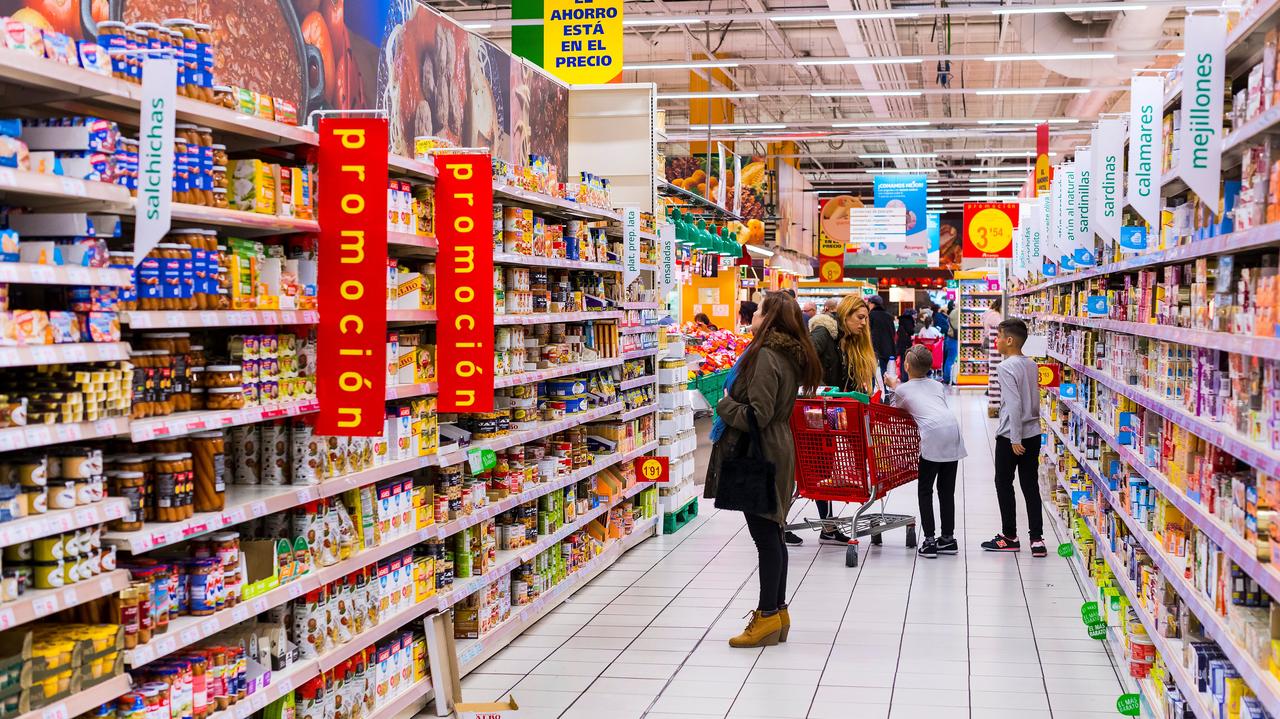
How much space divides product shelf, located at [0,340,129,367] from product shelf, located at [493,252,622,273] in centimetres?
270

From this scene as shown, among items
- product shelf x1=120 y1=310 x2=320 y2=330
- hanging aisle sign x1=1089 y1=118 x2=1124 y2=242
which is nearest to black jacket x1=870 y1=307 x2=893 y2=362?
hanging aisle sign x1=1089 y1=118 x2=1124 y2=242

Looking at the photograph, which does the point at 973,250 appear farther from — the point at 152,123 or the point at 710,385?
the point at 152,123

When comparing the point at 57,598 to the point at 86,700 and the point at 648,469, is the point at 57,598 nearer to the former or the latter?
the point at 86,700

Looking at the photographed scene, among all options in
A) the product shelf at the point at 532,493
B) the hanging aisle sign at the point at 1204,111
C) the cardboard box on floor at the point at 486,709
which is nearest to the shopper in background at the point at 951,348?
the product shelf at the point at 532,493

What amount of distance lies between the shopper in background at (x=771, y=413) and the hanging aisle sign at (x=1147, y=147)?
5.44 feet

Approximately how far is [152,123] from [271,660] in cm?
172

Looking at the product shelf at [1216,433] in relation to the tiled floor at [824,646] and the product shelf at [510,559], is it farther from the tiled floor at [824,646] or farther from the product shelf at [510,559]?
the product shelf at [510,559]

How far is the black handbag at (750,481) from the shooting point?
18.5 ft

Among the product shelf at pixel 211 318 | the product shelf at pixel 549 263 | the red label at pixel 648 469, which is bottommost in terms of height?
the red label at pixel 648 469

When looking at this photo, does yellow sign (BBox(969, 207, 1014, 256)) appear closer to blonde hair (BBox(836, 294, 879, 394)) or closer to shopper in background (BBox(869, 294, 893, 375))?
shopper in background (BBox(869, 294, 893, 375))

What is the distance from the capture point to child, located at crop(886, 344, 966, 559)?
788 centimetres

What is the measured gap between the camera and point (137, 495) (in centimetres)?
321

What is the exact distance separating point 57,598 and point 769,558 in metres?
3.59

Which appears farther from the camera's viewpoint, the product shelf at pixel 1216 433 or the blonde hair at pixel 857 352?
the blonde hair at pixel 857 352
